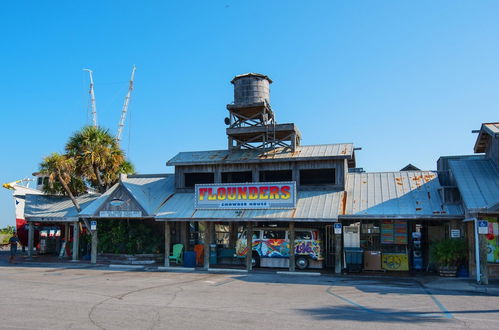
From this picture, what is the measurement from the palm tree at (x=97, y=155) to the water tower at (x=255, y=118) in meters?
8.21

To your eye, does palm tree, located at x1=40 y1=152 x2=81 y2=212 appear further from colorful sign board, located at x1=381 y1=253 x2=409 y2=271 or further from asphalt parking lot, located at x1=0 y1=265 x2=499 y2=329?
colorful sign board, located at x1=381 y1=253 x2=409 y2=271

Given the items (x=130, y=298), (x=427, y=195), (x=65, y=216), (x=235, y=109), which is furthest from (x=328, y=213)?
(x=65, y=216)

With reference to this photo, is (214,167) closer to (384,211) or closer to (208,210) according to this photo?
(208,210)

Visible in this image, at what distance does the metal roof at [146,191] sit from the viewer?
23.6 m

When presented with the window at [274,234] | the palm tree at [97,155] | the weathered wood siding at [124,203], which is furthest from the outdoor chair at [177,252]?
the palm tree at [97,155]

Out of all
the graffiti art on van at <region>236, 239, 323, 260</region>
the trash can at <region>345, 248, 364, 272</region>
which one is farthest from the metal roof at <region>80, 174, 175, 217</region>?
the trash can at <region>345, 248, 364, 272</region>

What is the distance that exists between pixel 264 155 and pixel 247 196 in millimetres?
3362

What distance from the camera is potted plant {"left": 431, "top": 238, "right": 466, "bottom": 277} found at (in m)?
18.0

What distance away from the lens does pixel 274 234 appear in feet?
72.6

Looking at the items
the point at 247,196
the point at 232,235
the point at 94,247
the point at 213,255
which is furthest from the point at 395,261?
the point at 94,247

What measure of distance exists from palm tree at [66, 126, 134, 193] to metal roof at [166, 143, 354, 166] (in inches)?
198

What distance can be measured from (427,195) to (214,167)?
440 inches

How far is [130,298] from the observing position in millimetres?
12609

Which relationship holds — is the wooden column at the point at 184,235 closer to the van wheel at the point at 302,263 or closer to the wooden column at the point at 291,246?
the van wheel at the point at 302,263
